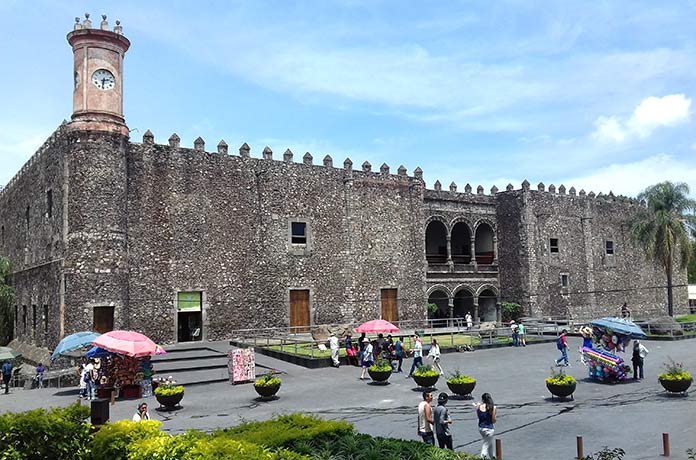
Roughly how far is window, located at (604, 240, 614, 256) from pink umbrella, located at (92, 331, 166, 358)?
35579 millimetres

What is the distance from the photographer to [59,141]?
24.8m

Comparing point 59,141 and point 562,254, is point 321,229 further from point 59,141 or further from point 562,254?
point 562,254

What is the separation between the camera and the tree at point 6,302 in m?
30.8

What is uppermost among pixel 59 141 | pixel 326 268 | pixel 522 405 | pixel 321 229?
pixel 59 141

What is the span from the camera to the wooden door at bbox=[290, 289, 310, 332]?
29.6m

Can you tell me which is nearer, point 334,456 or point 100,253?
point 334,456

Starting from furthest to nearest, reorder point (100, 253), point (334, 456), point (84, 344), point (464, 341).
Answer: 1. point (464, 341)
2. point (100, 253)
3. point (84, 344)
4. point (334, 456)

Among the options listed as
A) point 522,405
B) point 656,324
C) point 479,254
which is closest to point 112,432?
point 522,405

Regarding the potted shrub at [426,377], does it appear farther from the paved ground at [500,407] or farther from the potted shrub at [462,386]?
Result: the potted shrub at [462,386]

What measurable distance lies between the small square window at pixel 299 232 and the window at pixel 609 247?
24.8m

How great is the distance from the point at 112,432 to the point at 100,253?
677 inches

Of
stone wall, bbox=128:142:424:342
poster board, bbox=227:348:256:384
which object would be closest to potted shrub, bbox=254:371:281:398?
poster board, bbox=227:348:256:384

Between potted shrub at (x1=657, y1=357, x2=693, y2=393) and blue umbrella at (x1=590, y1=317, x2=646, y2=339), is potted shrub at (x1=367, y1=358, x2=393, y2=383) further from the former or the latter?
potted shrub at (x1=657, y1=357, x2=693, y2=393)

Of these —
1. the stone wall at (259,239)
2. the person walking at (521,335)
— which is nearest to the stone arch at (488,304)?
the stone wall at (259,239)
